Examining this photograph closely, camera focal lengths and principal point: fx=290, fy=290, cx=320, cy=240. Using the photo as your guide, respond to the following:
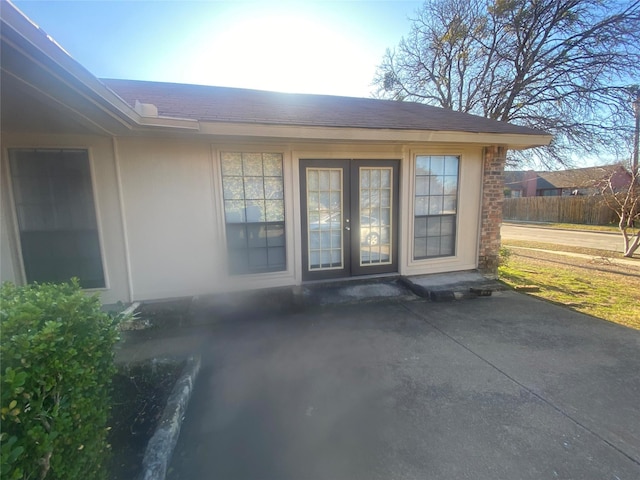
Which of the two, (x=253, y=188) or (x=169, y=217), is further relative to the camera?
(x=253, y=188)

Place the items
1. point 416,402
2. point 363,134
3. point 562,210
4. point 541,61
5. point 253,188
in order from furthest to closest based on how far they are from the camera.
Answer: point 562,210 < point 541,61 < point 253,188 < point 363,134 < point 416,402

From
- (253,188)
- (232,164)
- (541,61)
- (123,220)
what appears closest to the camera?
(123,220)

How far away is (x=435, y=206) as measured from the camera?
559 cm

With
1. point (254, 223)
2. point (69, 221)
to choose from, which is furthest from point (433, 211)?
point (69, 221)

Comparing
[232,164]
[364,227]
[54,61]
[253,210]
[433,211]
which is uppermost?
[54,61]

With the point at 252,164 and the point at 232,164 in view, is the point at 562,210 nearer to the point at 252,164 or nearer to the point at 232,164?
the point at 252,164

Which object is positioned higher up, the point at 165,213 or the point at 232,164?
the point at 232,164

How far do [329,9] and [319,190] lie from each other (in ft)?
12.2

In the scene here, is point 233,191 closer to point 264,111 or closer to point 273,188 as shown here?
point 273,188

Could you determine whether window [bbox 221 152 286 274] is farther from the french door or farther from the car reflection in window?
the car reflection in window

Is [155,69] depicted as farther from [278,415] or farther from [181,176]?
[278,415]

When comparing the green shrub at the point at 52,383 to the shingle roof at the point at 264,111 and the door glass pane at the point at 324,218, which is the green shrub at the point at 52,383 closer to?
the shingle roof at the point at 264,111

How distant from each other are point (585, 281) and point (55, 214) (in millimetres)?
9646

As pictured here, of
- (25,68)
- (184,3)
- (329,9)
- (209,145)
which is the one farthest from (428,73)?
(25,68)
